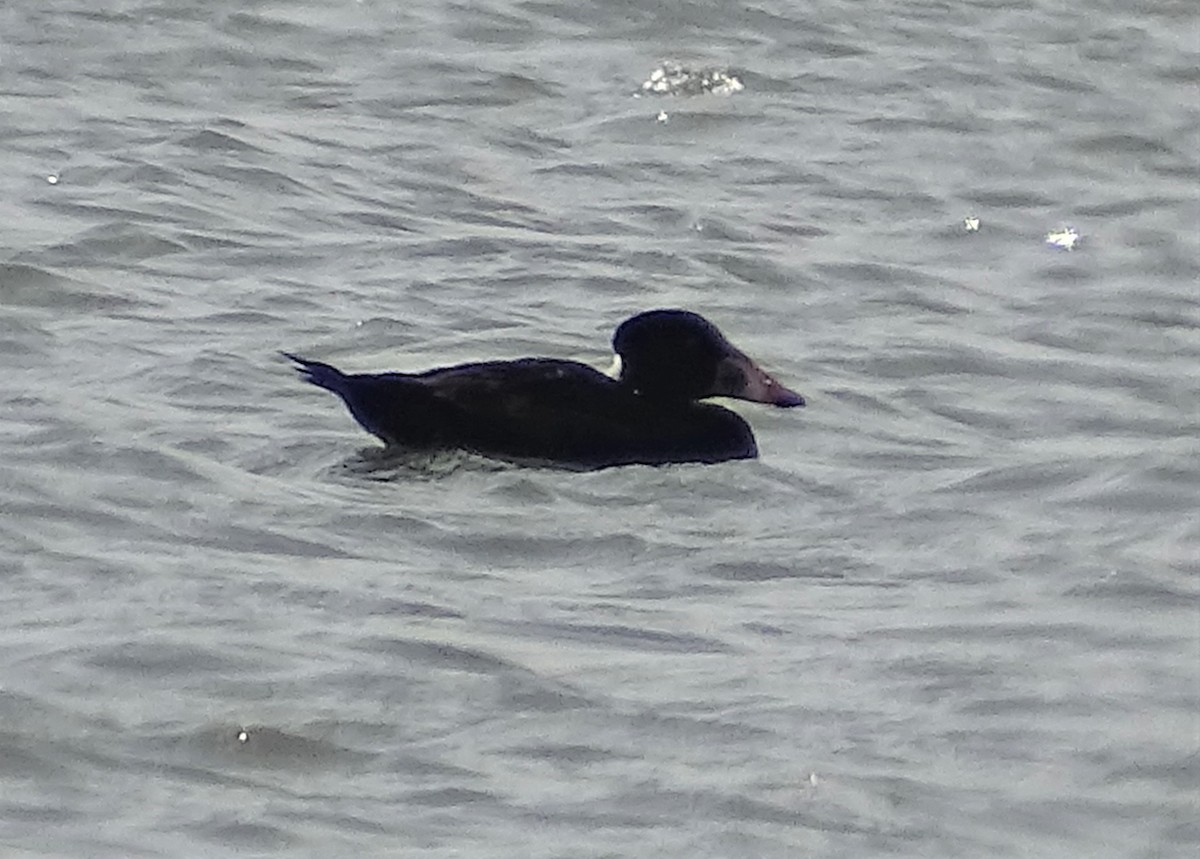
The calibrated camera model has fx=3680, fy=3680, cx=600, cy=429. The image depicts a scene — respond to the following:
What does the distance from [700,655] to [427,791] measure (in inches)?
47.2

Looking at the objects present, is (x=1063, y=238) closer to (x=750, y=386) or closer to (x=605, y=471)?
(x=750, y=386)

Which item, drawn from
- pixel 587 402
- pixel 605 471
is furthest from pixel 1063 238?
pixel 605 471

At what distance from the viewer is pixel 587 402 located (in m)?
10.6

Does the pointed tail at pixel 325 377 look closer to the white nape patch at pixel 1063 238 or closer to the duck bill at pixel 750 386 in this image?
the duck bill at pixel 750 386

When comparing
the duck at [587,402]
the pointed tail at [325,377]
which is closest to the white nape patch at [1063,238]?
the duck at [587,402]

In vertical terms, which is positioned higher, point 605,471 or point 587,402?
point 587,402

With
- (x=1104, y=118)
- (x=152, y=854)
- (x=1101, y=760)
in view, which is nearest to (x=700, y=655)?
(x=1101, y=760)

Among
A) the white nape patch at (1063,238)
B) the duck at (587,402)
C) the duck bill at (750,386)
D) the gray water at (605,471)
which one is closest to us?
the gray water at (605,471)

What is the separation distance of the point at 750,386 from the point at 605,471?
69 centimetres

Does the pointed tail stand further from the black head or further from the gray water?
the black head

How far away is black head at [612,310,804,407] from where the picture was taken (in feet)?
36.1

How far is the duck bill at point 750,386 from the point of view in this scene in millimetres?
10977

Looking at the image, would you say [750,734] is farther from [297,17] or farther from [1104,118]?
[297,17]

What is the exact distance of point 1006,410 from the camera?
36.4 ft
